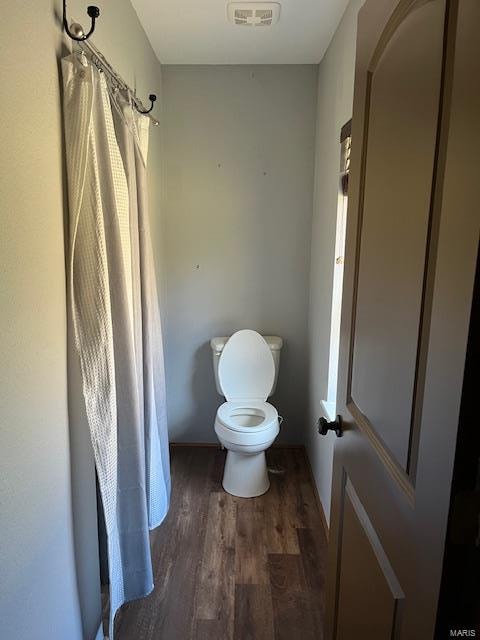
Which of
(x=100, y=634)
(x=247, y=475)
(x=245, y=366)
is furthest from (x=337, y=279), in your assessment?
(x=100, y=634)

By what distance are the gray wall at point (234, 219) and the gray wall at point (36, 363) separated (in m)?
1.34

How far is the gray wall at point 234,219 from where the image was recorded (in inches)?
100

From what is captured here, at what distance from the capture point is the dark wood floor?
159cm

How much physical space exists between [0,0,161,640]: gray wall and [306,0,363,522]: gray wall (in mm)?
1118

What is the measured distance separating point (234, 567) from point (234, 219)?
1.92 meters

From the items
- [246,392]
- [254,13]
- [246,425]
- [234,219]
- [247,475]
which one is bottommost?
[247,475]

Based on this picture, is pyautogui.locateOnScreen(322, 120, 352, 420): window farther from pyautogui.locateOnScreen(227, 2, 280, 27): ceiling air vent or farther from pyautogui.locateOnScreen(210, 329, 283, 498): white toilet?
pyautogui.locateOnScreen(227, 2, 280, 27): ceiling air vent

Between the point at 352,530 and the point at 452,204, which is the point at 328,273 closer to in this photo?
the point at 352,530

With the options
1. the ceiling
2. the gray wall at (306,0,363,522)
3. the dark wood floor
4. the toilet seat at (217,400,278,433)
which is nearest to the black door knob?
the gray wall at (306,0,363,522)

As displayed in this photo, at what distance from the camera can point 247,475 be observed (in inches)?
93.7

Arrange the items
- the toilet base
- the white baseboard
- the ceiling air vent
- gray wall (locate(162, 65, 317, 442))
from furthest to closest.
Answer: gray wall (locate(162, 65, 317, 442))
the toilet base
the ceiling air vent
the white baseboard

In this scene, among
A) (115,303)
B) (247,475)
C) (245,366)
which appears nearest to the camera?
(115,303)

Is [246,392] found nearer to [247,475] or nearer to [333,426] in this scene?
[247,475]

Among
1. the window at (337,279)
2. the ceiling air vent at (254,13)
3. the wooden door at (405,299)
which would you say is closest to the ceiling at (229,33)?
the ceiling air vent at (254,13)
